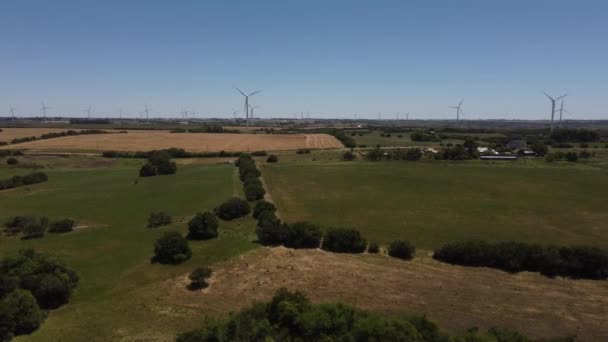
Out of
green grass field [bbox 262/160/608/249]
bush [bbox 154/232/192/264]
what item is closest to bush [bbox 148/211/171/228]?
bush [bbox 154/232/192/264]

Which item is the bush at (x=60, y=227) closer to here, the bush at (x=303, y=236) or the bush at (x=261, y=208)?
the bush at (x=261, y=208)

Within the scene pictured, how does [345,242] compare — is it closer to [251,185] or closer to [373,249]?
[373,249]

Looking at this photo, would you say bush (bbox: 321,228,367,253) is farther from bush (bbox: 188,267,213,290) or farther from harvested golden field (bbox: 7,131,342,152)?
harvested golden field (bbox: 7,131,342,152)

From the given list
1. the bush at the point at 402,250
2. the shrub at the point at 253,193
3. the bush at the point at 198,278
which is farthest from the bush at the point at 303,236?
the shrub at the point at 253,193

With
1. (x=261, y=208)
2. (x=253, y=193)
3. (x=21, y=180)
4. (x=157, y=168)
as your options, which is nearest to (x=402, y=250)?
(x=261, y=208)

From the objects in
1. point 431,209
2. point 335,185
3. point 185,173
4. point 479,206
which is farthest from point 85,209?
point 479,206
